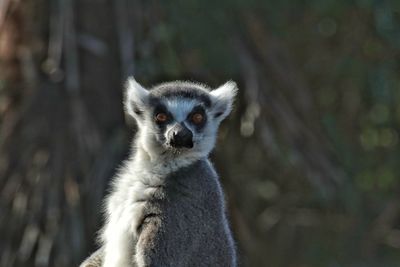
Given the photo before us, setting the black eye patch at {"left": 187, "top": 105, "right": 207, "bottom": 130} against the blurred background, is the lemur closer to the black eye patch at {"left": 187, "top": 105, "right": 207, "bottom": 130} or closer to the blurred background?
the black eye patch at {"left": 187, "top": 105, "right": 207, "bottom": 130}

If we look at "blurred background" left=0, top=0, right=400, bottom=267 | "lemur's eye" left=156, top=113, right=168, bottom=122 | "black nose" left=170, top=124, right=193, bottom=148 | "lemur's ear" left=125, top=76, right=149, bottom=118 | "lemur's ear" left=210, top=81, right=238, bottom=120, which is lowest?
"black nose" left=170, top=124, right=193, bottom=148

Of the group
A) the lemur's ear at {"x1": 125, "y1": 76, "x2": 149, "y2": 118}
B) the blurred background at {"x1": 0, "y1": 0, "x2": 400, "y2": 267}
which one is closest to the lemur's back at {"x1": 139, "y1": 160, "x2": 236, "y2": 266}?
the lemur's ear at {"x1": 125, "y1": 76, "x2": 149, "y2": 118}

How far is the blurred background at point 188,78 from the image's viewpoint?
8.02 meters

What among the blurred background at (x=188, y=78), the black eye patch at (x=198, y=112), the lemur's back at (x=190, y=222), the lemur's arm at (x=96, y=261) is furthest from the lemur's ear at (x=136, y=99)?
the blurred background at (x=188, y=78)

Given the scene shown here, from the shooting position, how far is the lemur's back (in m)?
4.45

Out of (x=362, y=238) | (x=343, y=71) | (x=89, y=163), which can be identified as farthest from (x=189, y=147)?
(x=362, y=238)

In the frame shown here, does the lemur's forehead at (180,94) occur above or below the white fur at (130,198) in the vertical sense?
above

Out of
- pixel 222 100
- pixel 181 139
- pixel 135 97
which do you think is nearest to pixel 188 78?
pixel 222 100

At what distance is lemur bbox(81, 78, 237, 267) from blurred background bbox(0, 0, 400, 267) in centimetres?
282

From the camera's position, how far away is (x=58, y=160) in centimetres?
802

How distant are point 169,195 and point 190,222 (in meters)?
0.13

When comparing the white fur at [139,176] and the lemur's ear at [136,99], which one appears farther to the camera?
the lemur's ear at [136,99]

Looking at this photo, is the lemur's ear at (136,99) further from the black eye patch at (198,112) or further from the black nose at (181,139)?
the black nose at (181,139)

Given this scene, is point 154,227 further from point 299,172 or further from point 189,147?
point 299,172
